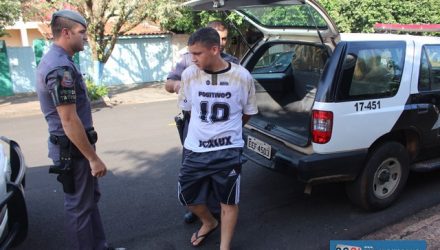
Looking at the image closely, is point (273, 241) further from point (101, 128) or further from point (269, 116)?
point (101, 128)

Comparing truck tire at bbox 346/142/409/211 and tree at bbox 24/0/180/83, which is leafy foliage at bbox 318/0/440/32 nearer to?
tree at bbox 24/0/180/83

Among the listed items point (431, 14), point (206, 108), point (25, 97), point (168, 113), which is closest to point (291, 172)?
point (206, 108)

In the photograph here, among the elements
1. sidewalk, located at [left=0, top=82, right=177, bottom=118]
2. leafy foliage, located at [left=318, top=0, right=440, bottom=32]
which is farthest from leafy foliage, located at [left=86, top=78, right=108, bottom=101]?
leafy foliage, located at [left=318, top=0, right=440, bottom=32]

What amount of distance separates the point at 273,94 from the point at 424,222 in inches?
82.5

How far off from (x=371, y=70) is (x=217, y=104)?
160 centimetres

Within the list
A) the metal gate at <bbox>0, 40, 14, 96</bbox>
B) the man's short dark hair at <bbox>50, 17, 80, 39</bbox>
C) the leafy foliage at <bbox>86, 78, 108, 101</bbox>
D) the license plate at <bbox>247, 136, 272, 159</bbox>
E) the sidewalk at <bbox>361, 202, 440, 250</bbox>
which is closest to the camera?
the man's short dark hair at <bbox>50, 17, 80, 39</bbox>

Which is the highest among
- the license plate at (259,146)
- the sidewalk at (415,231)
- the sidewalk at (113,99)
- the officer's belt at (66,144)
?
the officer's belt at (66,144)

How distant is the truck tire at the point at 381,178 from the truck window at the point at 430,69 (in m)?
0.66

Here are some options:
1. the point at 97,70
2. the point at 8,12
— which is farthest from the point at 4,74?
the point at 8,12

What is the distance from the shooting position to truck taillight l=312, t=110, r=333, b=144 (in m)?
3.53

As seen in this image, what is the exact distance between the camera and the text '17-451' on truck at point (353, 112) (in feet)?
11.8

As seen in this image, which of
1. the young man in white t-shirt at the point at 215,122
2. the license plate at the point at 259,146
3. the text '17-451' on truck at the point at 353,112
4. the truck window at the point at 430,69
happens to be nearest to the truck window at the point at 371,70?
the text '17-451' on truck at the point at 353,112

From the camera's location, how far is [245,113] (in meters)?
3.20

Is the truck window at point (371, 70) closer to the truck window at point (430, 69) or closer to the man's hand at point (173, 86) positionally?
the truck window at point (430, 69)
